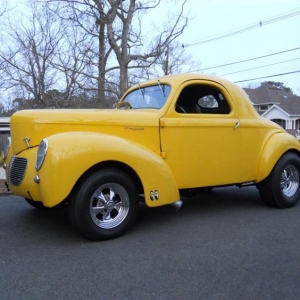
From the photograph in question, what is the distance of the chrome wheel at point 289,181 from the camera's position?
222 inches

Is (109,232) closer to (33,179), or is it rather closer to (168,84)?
(33,179)

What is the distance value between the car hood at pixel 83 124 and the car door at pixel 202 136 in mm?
215

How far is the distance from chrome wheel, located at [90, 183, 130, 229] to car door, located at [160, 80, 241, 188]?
84cm

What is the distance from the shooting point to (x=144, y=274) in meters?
3.15

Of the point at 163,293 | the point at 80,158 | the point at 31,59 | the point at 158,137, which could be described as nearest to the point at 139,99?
the point at 158,137

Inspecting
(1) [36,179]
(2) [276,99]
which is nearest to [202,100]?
(1) [36,179]

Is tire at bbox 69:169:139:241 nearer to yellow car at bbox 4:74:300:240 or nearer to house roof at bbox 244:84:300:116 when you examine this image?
yellow car at bbox 4:74:300:240

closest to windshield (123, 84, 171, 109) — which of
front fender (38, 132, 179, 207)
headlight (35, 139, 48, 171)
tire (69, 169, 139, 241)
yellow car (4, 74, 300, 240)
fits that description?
yellow car (4, 74, 300, 240)

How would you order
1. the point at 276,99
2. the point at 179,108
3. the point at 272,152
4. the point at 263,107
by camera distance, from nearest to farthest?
the point at 179,108 < the point at 272,152 < the point at 276,99 < the point at 263,107

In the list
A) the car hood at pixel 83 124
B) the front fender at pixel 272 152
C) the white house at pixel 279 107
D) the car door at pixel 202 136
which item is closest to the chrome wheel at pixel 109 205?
the car hood at pixel 83 124

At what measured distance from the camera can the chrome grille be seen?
406cm

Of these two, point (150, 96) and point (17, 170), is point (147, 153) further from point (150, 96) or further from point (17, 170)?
point (17, 170)

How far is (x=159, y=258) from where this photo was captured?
351 cm

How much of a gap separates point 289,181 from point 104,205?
10.9ft
